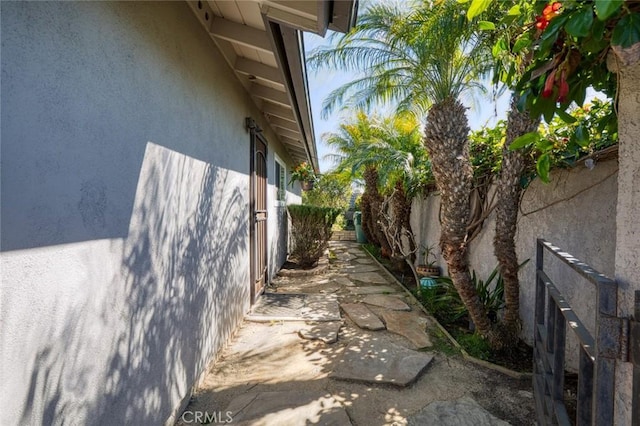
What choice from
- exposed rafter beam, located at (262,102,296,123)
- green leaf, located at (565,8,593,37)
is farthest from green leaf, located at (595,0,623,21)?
exposed rafter beam, located at (262,102,296,123)

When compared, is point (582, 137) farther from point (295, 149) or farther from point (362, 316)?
point (295, 149)

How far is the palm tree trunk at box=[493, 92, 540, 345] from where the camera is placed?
3.18m

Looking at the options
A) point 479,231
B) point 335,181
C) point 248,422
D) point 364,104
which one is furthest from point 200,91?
point 335,181

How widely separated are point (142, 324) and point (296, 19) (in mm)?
2347

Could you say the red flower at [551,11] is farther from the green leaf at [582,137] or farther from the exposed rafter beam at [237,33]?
the exposed rafter beam at [237,33]

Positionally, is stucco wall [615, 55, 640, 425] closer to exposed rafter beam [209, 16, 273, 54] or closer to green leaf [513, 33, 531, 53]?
green leaf [513, 33, 531, 53]

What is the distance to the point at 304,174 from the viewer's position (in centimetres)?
1091

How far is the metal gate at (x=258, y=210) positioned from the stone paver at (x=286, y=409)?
2339mm

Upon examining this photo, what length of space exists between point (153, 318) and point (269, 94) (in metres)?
3.72

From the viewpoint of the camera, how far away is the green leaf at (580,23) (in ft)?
3.15

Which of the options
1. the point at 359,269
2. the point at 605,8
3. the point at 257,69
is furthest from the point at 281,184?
the point at 605,8

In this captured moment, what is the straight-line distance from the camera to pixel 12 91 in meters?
→ 1.14

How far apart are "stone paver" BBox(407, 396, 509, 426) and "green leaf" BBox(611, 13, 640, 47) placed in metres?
2.70

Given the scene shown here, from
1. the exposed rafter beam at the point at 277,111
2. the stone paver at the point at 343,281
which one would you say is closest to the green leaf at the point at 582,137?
the exposed rafter beam at the point at 277,111
